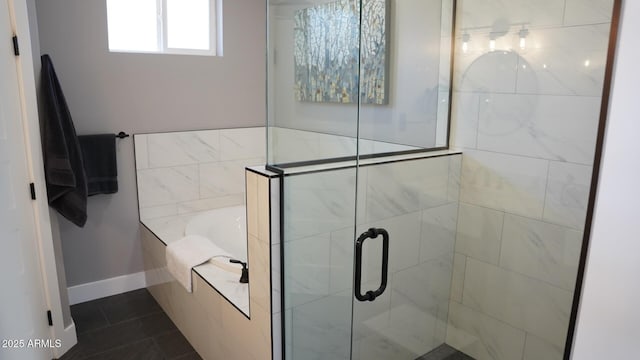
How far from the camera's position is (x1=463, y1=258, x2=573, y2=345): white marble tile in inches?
82.1

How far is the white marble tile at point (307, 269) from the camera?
1.92 meters

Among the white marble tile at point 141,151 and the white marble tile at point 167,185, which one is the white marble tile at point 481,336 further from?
the white marble tile at point 141,151

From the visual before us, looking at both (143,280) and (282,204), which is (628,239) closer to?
(282,204)

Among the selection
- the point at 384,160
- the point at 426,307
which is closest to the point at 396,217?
the point at 384,160

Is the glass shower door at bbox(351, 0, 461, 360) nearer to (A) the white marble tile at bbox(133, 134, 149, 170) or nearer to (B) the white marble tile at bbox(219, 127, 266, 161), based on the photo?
(B) the white marble tile at bbox(219, 127, 266, 161)

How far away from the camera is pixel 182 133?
3.53 meters

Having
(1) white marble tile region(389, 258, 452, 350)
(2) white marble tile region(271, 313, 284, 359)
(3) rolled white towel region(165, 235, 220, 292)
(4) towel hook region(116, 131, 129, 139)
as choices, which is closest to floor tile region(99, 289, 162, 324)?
(3) rolled white towel region(165, 235, 220, 292)

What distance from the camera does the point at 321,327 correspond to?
2039mm

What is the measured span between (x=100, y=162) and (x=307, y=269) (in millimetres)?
1989

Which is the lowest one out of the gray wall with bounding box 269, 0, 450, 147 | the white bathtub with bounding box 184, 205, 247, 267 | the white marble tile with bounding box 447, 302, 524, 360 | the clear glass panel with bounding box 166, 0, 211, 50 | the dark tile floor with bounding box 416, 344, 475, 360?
the dark tile floor with bounding box 416, 344, 475, 360

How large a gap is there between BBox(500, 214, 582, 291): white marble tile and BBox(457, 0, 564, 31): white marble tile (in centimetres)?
97

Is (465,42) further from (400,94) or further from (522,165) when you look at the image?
(522,165)

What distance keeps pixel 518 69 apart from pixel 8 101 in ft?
8.38

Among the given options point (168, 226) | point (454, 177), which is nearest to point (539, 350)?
point (454, 177)
